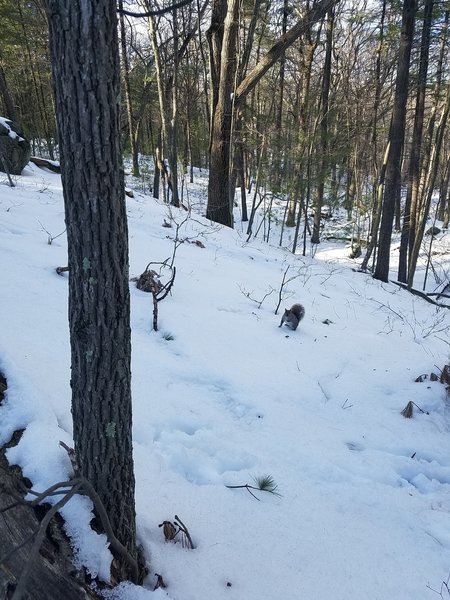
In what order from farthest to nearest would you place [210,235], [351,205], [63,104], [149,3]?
[351,205] → [149,3] → [210,235] → [63,104]

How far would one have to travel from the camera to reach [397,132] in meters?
9.23

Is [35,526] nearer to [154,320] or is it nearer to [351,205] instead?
[154,320]

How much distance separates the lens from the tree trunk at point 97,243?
3.29 feet

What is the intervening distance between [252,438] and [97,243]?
74.0 inches

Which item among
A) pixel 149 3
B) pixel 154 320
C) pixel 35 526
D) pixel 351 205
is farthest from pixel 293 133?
pixel 35 526

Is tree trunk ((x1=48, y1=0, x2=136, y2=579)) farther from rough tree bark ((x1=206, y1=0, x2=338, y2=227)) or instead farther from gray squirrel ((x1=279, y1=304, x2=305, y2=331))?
rough tree bark ((x1=206, y1=0, x2=338, y2=227))

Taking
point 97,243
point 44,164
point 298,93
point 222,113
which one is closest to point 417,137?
point 298,93

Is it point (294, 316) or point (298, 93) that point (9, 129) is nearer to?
point (294, 316)

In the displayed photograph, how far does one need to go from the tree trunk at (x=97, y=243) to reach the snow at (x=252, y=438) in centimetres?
23

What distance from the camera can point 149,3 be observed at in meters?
10.5

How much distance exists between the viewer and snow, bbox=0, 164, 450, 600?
175 centimetres

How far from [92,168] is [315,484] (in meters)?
2.11

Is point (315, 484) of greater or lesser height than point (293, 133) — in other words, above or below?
below

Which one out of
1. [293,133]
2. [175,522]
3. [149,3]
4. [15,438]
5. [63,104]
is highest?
[149,3]
